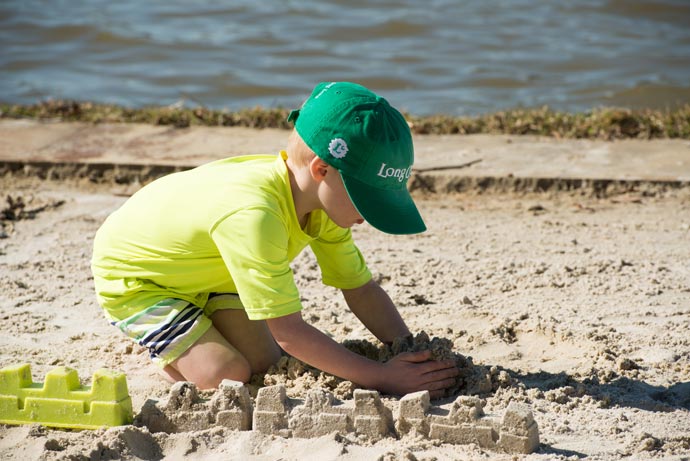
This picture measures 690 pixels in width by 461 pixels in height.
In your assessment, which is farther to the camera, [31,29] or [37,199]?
[31,29]

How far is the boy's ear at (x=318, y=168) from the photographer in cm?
270

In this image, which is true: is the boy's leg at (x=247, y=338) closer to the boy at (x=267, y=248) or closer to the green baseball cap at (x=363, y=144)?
the boy at (x=267, y=248)

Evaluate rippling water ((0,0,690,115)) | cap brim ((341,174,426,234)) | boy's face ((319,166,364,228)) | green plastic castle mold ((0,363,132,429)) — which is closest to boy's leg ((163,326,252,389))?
green plastic castle mold ((0,363,132,429))

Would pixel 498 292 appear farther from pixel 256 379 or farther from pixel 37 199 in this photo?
pixel 37 199

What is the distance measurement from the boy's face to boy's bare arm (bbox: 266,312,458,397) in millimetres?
317

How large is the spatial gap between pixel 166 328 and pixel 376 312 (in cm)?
72

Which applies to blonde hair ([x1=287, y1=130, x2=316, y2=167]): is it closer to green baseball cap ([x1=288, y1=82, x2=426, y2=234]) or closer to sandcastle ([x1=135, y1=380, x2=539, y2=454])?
green baseball cap ([x1=288, y1=82, x2=426, y2=234])

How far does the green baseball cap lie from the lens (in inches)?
103

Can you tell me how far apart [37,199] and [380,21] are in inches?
253

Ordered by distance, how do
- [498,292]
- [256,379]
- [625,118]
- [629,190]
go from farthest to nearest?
[625,118]
[629,190]
[498,292]
[256,379]

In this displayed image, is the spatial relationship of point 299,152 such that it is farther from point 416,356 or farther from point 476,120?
point 476,120

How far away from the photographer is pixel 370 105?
2.65 m

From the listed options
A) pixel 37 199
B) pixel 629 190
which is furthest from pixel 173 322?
pixel 629 190

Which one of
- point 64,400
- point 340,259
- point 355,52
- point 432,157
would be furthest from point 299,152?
point 355,52
